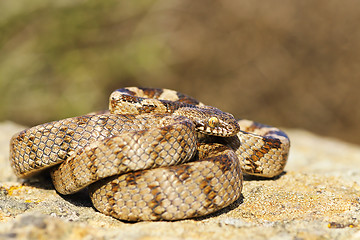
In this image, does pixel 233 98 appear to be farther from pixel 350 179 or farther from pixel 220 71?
pixel 350 179

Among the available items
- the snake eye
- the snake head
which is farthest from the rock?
the snake eye

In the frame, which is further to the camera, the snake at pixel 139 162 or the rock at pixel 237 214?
the snake at pixel 139 162

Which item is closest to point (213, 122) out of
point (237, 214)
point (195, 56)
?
point (237, 214)

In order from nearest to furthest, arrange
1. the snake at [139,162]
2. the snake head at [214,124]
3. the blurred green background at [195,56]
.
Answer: the snake at [139,162] < the snake head at [214,124] < the blurred green background at [195,56]


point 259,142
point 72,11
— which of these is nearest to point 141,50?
point 72,11

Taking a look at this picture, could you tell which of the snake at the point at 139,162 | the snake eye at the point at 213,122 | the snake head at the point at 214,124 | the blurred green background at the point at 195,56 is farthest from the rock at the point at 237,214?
the blurred green background at the point at 195,56

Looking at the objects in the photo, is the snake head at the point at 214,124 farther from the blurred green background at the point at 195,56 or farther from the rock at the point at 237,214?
the blurred green background at the point at 195,56
